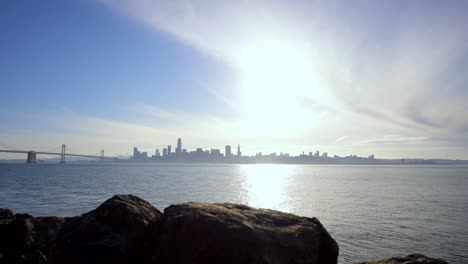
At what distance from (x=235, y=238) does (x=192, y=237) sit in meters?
0.89

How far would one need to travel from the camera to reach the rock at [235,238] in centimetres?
674

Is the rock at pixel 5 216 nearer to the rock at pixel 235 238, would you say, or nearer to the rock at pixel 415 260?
the rock at pixel 235 238

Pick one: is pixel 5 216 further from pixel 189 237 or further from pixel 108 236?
pixel 189 237

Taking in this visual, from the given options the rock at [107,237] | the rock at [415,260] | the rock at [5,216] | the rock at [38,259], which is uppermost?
the rock at [107,237]

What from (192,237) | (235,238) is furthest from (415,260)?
(192,237)

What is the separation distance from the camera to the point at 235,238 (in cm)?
685

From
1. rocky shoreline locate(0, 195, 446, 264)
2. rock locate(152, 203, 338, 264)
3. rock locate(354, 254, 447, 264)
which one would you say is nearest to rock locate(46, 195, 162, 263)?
rocky shoreline locate(0, 195, 446, 264)

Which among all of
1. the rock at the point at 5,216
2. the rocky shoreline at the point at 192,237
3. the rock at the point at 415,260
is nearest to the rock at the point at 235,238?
the rocky shoreline at the point at 192,237

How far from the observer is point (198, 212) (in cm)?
763

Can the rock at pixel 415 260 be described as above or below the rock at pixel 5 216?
above

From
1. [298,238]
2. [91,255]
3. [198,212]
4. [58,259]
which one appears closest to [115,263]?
[91,255]

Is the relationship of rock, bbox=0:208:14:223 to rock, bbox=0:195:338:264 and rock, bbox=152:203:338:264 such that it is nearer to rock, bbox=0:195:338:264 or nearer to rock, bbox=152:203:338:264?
rock, bbox=0:195:338:264

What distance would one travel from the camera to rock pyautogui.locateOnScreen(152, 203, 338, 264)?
6.74 metres

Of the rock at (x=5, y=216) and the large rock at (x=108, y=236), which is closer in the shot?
the large rock at (x=108, y=236)
